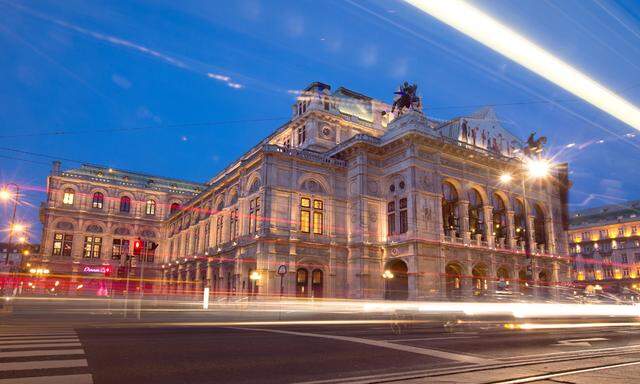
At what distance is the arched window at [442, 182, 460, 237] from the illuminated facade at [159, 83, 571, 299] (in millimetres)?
131

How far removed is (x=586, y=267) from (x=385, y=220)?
58.5 meters

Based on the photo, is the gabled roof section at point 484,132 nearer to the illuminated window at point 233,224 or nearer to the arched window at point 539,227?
the arched window at point 539,227

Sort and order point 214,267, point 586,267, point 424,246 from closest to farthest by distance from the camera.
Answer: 1. point 424,246
2. point 214,267
3. point 586,267

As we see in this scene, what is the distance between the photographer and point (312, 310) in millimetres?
30250

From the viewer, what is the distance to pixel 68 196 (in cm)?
6838

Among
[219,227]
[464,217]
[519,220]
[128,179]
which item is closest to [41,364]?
[464,217]

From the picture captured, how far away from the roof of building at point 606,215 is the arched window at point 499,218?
42.9 m

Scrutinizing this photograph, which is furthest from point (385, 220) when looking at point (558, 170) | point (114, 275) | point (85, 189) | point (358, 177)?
point (85, 189)

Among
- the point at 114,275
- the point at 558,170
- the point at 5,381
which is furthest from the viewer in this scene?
the point at 114,275

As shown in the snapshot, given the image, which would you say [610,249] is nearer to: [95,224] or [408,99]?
[408,99]

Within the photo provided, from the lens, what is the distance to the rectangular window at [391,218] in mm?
41656

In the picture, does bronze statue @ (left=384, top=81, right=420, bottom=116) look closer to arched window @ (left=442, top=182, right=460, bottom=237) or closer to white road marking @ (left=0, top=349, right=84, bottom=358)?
arched window @ (left=442, top=182, right=460, bottom=237)

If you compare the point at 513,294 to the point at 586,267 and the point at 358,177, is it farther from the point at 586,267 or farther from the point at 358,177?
the point at 586,267


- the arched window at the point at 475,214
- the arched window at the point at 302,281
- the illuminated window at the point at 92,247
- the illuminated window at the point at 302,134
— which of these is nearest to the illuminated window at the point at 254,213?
the arched window at the point at 302,281
